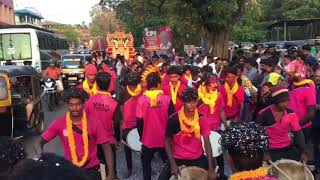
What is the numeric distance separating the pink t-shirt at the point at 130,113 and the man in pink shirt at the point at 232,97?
137 cm

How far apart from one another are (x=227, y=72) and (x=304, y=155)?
3.26 metres

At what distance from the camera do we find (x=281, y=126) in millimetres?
5207

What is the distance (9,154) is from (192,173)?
2332mm

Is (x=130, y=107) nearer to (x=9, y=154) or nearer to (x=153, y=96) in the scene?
(x=153, y=96)

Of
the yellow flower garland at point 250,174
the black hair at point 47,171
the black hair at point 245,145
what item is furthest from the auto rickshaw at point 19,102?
the black hair at point 47,171

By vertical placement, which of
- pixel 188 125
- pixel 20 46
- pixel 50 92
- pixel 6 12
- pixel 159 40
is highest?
pixel 6 12

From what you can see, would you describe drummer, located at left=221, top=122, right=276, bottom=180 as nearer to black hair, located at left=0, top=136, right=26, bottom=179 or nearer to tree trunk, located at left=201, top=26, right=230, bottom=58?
black hair, located at left=0, top=136, right=26, bottom=179

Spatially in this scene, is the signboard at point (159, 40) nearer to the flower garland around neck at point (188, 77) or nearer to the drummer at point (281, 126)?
the flower garland around neck at point (188, 77)

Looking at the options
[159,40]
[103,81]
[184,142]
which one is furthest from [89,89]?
[159,40]

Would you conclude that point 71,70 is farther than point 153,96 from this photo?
Yes

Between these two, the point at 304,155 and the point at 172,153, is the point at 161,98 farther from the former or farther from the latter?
the point at 304,155

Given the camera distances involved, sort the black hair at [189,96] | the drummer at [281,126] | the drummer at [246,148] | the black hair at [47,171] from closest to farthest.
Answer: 1. the black hair at [47,171]
2. the drummer at [246,148]
3. the black hair at [189,96]
4. the drummer at [281,126]

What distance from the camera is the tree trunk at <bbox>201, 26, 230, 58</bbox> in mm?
20297

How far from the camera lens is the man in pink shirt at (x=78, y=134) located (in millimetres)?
4586
